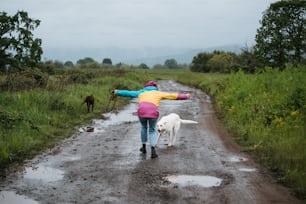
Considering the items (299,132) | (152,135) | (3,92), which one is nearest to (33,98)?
(3,92)

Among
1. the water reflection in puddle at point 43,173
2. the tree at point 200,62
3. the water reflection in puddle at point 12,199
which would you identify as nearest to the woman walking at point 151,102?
the water reflection in puddle at point 43,173

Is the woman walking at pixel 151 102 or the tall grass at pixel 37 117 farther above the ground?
the woman walking at pixel 151 102

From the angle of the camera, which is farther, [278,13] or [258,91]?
[278,13]

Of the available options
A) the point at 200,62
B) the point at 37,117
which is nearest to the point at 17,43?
the point at 37,117

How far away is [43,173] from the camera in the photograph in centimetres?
866

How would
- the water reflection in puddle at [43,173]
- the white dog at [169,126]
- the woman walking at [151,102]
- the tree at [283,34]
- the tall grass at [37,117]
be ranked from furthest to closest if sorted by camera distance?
the tree at [283,34]
the white dog at [169,126]
the tall grass at [37,117]
the woman walking at [151,102]
the water reflection in puddle at [43,173]

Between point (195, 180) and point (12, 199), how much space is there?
3.41m

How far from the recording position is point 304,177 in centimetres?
777

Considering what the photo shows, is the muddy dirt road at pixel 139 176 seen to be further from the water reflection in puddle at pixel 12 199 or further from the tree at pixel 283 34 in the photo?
the tree at pixel 283 34

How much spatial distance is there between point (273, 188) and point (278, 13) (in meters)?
24.3

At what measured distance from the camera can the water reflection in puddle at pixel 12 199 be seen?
674cm

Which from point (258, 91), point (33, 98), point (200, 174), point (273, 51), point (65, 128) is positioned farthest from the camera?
point (273, 51)

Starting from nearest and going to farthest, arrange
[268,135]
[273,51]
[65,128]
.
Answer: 1. [268,135]
2. [65,128]
3. [273,51]

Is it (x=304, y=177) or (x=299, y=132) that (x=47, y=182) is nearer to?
(x=304, y=177)
